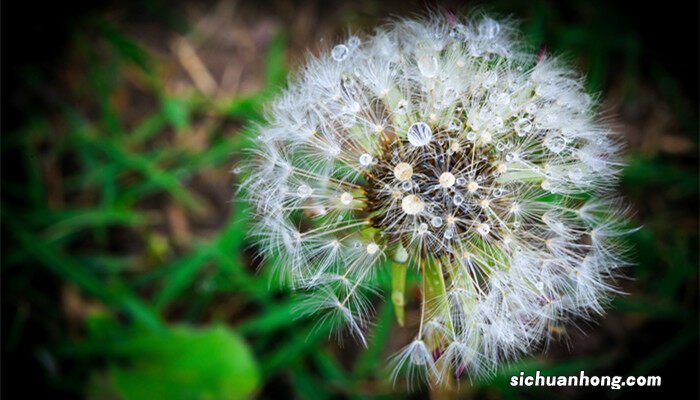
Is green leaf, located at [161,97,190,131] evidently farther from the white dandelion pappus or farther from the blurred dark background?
the white dandelion pappus

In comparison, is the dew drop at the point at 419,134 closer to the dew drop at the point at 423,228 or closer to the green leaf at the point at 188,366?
the dew drop at the point at 423,228

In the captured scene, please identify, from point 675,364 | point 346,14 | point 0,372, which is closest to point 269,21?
point 346,14

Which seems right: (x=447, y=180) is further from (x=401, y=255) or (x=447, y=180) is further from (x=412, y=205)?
(x=401, y=255)

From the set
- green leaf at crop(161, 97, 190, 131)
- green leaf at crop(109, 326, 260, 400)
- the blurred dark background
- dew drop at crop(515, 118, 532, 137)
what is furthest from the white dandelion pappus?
green leaf at crop(161, 97, 190, 131)

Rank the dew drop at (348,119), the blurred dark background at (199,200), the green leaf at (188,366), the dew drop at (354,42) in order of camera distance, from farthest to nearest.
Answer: the blurred dark background at (199,200)
the green leaf at (188,366)
the dew drop at (354,42)
the dew drop at (348,119)

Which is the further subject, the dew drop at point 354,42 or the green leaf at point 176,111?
the green leaf at point 176,111

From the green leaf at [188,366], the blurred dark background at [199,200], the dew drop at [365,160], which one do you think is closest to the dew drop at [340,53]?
the dew drop at [365,160]

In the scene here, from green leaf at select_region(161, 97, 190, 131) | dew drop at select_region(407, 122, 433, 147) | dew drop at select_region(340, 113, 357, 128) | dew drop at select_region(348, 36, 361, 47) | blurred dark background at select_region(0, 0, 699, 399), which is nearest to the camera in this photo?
dew drop at select_region(407, 122, 433, 147)
